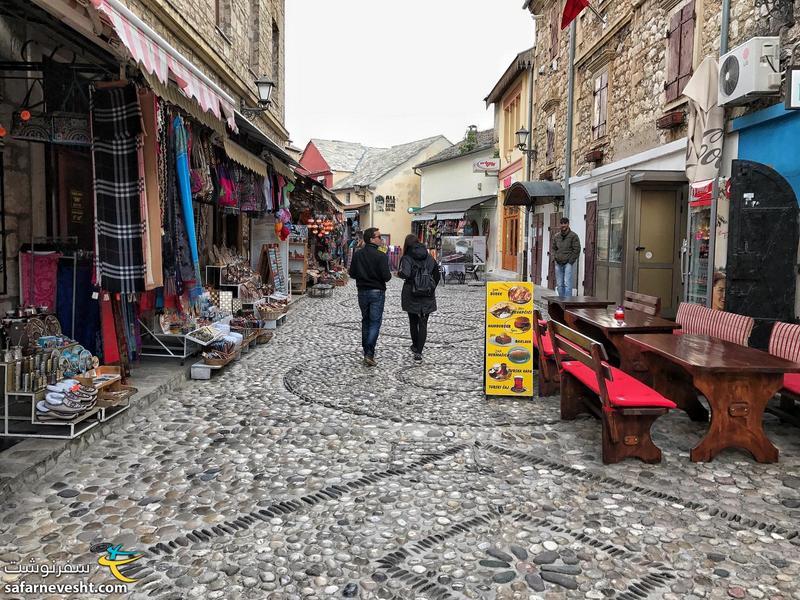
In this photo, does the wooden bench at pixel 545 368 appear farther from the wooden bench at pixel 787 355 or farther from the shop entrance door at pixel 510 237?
the shop entrance door at pixel 510 237

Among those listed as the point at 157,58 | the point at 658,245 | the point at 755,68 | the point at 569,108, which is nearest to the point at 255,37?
the point at 569,108

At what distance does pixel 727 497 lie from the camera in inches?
149

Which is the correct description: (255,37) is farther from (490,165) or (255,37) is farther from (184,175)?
(490,165)

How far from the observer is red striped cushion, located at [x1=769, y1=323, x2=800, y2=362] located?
4910 millimetres

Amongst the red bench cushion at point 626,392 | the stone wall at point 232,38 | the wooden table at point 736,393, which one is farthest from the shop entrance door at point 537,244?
the wooden table at point 736,393

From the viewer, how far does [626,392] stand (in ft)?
14.6

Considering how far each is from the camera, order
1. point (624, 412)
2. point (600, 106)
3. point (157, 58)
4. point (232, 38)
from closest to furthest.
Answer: point (157, 58)
point (624, 412)
point (232, 38)
point (600, 106)

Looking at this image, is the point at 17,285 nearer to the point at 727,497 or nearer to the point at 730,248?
the point at 727,497

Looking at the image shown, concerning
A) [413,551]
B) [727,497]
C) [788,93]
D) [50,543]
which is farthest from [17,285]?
[788,93]

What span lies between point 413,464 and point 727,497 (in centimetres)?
200

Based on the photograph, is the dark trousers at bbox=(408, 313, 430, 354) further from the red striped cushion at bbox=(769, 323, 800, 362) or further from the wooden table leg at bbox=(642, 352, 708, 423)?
the red striped cushion at bbox=(769, 323, 800, 362)

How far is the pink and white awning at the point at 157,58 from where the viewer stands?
3498mm

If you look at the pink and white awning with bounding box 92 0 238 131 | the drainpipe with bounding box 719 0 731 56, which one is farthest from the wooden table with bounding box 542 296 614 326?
the pink and white awning with bounding box 92 0 238 131

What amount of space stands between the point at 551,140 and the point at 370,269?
476 inches
